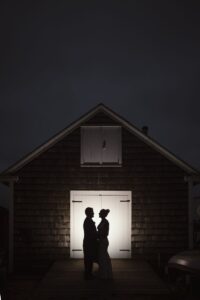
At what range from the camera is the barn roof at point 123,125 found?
53.2ft

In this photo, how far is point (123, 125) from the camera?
16.5 metres

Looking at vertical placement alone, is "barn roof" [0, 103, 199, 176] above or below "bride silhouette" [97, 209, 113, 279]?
above

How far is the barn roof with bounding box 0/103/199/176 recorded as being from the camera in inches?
638

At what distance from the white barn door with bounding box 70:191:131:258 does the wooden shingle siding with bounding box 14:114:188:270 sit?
18cm

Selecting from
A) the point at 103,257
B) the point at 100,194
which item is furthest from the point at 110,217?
the point at 103,257

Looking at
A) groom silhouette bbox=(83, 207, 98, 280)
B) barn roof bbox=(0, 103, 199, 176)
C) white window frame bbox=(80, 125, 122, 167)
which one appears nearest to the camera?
groom silhouette bbox=(83, 207, 98, 280)

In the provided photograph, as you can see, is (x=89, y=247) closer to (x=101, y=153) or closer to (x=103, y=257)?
(x=103, y=257)

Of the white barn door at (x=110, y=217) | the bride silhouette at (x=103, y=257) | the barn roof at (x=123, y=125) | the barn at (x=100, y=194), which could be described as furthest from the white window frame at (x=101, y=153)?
the bride silhouette at (x=103, y=257)

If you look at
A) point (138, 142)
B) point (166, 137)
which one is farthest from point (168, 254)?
point (166, 137)

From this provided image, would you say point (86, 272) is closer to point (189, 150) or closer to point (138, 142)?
point (138, 142)

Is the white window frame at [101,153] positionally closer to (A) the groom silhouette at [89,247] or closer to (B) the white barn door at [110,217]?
(B) the white barn door at [110,217]

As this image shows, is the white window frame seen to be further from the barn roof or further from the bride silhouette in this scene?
the bride silhouette

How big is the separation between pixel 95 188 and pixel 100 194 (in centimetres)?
27

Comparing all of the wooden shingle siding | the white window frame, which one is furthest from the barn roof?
the white window frame
